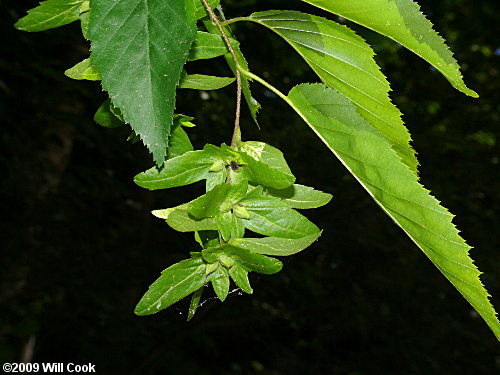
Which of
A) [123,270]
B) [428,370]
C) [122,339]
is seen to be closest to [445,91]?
[428,370]

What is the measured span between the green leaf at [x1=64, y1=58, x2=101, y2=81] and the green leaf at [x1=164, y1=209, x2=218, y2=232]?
193mm

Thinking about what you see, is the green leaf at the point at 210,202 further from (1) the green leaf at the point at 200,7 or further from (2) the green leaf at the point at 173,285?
(1) the green leaf at the point at 200,7

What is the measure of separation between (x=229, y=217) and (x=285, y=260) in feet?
8.06

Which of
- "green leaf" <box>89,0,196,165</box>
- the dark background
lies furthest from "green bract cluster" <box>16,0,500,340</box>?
the dark background

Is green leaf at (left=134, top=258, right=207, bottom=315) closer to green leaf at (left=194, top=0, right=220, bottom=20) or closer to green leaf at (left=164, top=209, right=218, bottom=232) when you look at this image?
green leaf at (left=164, top=209, right=218, bottom=232)

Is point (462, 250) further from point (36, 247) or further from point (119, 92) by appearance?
point (36, 247)

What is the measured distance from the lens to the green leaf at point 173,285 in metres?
0.62

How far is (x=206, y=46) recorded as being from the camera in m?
0.64

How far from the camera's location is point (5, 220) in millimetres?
3104

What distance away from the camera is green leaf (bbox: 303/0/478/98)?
Answer: 62cm

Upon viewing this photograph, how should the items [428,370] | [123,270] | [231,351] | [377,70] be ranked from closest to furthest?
[377,70], [123,270], [428,370], [231,351]

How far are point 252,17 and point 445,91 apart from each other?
3.57 meters

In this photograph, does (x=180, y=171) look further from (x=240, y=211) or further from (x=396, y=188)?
(x=396, y=188)

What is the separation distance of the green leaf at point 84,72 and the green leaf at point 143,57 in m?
0.07
